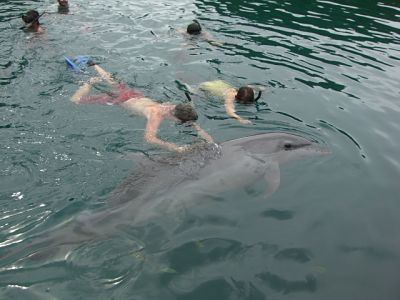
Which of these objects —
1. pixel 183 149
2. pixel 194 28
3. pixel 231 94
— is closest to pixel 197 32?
pixel 194 28

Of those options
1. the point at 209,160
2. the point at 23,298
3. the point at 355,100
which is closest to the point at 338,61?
the point at 355,100

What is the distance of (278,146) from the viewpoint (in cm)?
741

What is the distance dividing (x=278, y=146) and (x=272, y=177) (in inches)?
31.5

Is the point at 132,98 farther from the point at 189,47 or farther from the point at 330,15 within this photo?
the point at 330,15

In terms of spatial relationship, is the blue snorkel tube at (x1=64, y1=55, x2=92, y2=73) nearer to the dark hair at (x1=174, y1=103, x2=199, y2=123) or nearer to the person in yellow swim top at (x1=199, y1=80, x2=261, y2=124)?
the person in yellow swim top at (x1=199, y1=80, x2=261, y2=124)

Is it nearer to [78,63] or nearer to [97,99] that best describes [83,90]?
[97,99]

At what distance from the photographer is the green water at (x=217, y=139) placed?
5.04m

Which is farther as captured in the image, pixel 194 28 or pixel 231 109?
pixel 194 28

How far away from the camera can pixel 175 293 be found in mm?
4828

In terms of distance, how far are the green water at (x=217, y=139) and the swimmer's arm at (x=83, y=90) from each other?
0.61ft

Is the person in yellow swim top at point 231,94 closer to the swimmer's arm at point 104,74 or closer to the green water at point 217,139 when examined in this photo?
the green water at point 217,139

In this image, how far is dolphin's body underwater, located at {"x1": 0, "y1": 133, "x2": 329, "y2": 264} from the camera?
5141 mm

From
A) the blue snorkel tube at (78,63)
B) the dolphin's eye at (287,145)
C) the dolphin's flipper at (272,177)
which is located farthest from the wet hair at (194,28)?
the dolphin's flipper at (272,177)

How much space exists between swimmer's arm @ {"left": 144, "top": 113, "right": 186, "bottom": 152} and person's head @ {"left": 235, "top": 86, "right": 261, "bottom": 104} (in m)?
1.94
